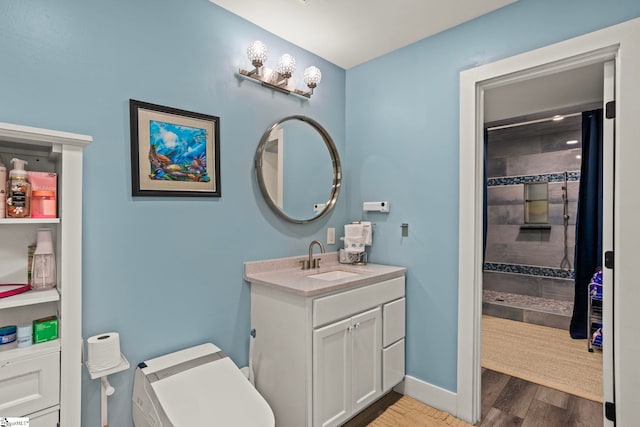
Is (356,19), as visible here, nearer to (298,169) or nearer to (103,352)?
(298,169)

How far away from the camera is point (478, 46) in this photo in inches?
78.7

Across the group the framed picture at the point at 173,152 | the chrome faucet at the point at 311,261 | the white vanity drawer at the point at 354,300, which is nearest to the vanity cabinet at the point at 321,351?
the white vanity drawer at the point at 354,300

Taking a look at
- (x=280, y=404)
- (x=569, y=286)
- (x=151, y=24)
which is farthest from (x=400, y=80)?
(x=569, y=286)

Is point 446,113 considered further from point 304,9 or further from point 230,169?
point 230,169

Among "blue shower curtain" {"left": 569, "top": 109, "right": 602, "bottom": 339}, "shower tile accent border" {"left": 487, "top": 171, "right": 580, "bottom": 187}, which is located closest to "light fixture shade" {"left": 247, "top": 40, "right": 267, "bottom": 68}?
"blue shower curtain" {"left": 569, "top": 109, "right": 602, "bottom": 339}

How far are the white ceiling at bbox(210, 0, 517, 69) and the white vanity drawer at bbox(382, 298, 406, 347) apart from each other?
1805 mm

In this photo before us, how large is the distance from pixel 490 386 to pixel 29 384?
2.67m

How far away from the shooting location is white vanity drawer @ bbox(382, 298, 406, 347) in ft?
6.88

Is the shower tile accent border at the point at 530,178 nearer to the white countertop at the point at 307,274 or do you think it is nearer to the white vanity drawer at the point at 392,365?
the white countertop at the point at 307,274

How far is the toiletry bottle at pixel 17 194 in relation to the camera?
1.14m

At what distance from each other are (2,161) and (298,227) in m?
1.56

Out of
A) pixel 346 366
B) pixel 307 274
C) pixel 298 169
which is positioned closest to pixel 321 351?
pixel 346 366

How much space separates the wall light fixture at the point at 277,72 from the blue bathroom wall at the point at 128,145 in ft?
0.22

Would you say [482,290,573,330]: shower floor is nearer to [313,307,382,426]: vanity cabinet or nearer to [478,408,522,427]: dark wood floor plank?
[478,408,522,427]: dark wood floor plank
